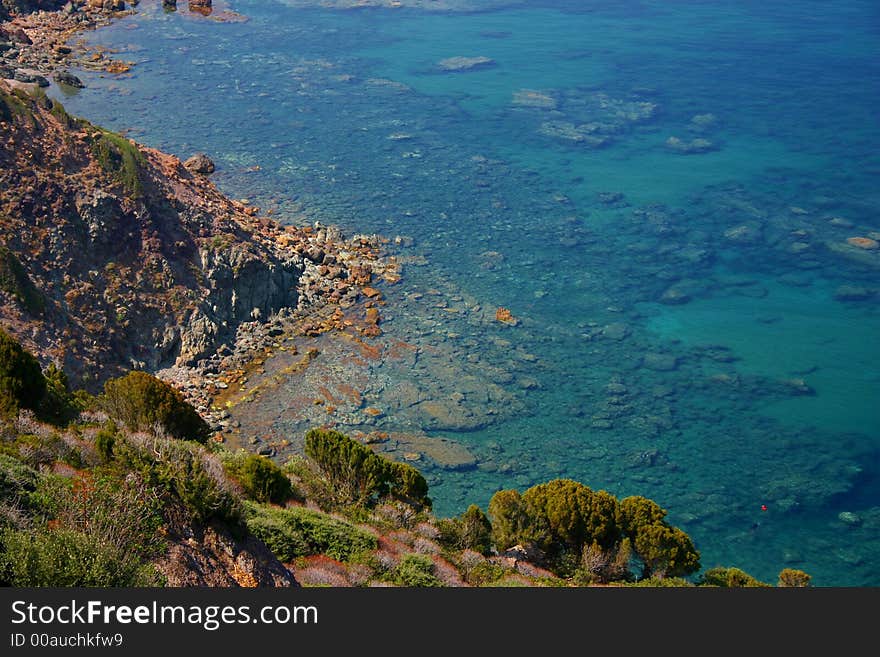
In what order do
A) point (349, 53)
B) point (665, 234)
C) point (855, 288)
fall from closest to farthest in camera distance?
point (855, 288) < point (665, 234) < point (349, 53)

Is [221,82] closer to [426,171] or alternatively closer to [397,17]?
[426,171]

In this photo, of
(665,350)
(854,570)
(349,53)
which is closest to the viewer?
(854,570)

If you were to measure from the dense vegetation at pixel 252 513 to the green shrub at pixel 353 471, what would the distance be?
0.16 ft

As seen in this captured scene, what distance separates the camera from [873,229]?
62.8 meters

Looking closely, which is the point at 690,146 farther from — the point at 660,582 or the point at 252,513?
the point at 252,513

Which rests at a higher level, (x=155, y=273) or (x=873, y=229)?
(x=155, y=273)

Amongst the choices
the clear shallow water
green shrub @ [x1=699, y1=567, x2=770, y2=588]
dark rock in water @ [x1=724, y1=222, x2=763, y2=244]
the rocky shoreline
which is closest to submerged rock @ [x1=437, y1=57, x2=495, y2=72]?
the clear shallow water

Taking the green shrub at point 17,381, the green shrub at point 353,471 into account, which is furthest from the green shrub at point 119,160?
the green shrub at point 353,471

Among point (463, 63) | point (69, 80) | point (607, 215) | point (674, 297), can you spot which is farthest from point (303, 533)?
point (463, 63)

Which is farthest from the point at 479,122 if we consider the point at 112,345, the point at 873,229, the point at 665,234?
the point at 112,345

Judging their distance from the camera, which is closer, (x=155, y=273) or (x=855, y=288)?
(x=155, y=273)

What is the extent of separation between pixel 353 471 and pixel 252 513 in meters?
6.28

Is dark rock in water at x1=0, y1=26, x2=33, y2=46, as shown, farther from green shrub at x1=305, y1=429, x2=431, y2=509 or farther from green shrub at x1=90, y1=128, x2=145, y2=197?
green shrub at x1=305, y1=429, x2=431, y2=509

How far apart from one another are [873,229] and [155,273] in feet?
169
